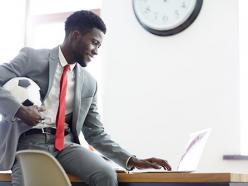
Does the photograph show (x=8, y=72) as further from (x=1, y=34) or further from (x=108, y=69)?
(x=1, y=34)

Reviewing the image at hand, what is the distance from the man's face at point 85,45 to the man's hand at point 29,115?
0.40 metres

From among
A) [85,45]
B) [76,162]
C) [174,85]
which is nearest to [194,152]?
[76,162]

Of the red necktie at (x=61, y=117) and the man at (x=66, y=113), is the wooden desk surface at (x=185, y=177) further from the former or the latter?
the red necktie at (x=61, y=117)

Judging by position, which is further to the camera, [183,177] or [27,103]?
[27,103]

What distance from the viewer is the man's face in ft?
6.47

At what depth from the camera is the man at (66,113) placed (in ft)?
5.45

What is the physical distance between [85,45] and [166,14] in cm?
124

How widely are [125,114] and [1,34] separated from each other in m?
1.38

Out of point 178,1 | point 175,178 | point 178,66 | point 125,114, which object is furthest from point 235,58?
point 175,178

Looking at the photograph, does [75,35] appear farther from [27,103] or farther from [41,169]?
[41,169]

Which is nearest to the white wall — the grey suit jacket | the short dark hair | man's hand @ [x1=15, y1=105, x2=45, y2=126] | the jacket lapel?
the grey suit jacket

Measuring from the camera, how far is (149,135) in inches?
118

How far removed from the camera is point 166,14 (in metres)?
3.08

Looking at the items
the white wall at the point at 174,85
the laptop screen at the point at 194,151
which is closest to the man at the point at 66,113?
the laptop screen at the point at 194,151
